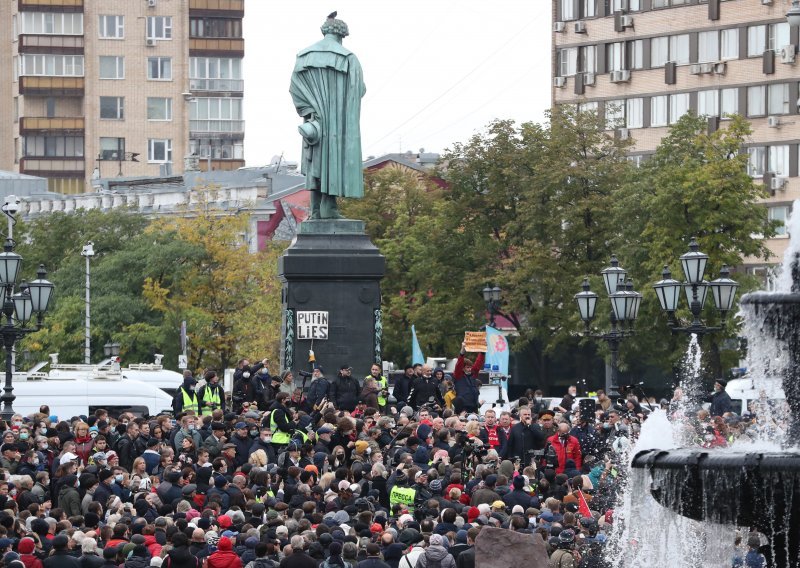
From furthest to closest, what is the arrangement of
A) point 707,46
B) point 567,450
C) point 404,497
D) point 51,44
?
point 51,44 < point 707,46 < point 567,450 < point 404,497

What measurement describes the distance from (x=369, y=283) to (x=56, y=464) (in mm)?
12518

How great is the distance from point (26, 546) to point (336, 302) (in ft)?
58.0

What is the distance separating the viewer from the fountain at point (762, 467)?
15547mm

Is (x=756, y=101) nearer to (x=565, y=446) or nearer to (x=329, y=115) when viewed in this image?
(x=329, y=115)

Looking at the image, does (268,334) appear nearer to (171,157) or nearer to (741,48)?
(741,48)

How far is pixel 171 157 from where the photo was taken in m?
121

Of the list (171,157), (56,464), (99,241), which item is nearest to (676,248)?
(99,241)

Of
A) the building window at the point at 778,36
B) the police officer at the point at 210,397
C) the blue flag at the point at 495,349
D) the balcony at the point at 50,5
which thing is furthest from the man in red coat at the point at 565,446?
the balcony at the point at 50,5

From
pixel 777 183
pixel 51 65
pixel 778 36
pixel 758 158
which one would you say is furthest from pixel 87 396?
pixel 51 65

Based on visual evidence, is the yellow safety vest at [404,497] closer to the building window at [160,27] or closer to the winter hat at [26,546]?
the winter hat at [26,546]

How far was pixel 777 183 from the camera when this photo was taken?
258ft

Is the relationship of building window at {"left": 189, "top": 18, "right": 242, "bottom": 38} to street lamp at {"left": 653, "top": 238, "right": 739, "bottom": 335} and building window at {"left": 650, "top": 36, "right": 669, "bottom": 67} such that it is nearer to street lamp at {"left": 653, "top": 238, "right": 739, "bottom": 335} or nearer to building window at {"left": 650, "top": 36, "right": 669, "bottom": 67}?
building window at {"left": 650, "top": 36, "right": 669, "bottom": 67}

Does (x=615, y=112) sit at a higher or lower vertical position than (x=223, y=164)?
lower

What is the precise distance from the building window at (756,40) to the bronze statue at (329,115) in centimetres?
4218
